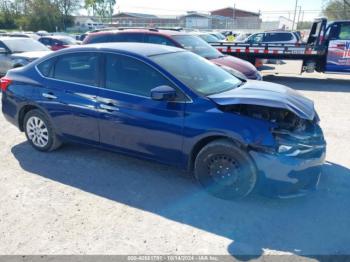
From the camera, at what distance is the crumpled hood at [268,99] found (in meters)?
3.55

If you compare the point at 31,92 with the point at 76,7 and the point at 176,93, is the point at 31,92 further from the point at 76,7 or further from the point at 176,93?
the point at 76,7

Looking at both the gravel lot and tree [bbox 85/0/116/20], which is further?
tree [bbox 85/0/116/20]

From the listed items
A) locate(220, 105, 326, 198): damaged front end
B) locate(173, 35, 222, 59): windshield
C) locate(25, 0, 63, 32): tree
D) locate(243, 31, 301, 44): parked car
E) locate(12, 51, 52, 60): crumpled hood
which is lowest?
locate(220, 105, 326, 198): damaged front end

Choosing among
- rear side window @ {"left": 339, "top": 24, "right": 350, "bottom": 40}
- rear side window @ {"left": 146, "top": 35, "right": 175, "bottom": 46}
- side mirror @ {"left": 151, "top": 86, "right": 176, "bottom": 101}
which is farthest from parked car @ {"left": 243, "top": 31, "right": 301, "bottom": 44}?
side mirror @ {"left": 151, "top": 86, "right": 176, "bottom": 101}

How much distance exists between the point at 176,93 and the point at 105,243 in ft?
5.76

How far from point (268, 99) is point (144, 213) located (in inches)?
73.1

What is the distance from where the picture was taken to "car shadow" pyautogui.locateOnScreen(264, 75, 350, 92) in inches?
416

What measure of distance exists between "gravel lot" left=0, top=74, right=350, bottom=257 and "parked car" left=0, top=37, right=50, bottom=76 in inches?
256

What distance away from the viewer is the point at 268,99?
11.9ft

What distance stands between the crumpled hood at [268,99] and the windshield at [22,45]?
9.46 metres

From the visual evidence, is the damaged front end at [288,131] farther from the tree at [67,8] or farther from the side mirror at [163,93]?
the tree at [67,8]

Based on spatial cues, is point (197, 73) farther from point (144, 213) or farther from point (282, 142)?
point (144, 213)

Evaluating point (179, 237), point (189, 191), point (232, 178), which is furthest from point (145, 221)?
point (232, 178)

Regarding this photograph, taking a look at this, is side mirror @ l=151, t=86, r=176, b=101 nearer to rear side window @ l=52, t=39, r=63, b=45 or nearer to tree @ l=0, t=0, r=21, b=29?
rear side window @ l=52, t=39, r=63, b=45
